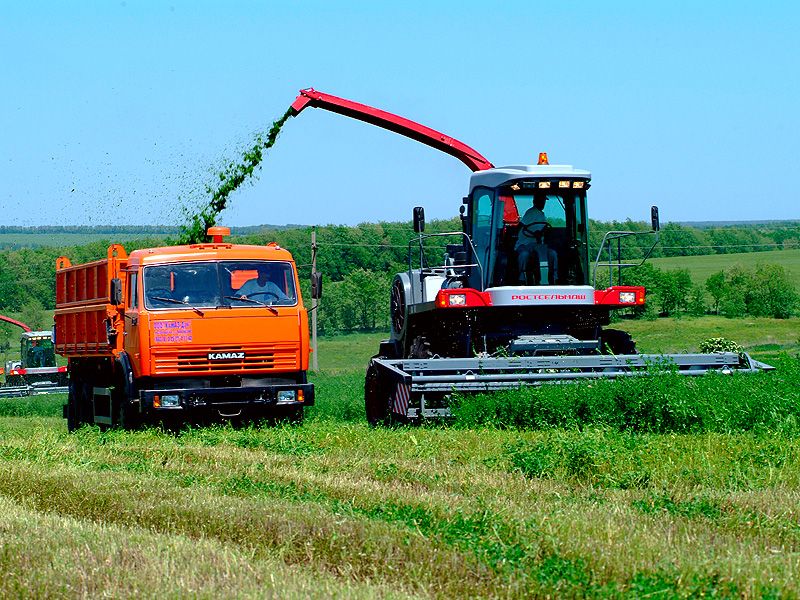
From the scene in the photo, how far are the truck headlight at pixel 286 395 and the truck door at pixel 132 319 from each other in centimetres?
186

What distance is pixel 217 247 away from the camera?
16234 mm

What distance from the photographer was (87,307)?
18.2 m

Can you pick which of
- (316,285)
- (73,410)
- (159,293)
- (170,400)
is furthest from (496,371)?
(73,410)

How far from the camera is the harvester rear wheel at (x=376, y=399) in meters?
16.1

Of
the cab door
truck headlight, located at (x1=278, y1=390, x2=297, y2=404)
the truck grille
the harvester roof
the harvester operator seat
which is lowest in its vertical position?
truck headlight, located at (x1=278, y1=390, x2=297, y2=404)

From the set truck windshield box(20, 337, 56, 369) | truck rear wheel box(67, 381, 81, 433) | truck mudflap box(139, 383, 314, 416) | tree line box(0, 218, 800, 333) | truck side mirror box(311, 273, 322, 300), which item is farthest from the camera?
tree line box(0, 218, 800, 333)

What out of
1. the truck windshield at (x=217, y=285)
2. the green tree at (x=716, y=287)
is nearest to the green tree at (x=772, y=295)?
the green tree at (x=716, y=287)

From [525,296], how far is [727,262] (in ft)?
267

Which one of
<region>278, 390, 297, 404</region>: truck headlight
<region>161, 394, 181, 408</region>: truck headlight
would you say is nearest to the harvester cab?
<region>278, 390, 297, 404</region>: truck headlight

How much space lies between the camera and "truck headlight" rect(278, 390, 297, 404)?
15558 millimetres

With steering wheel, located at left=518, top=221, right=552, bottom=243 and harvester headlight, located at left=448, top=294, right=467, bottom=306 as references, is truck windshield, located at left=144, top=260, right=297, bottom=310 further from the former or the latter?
steering wheel, located at left=518, top=221, right=552, bottom=243

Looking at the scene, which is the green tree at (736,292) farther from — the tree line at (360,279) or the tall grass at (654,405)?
the tall grass at (654,405)

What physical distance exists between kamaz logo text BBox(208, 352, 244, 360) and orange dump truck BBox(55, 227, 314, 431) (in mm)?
13

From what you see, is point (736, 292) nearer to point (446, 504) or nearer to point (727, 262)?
point (727, 262)
